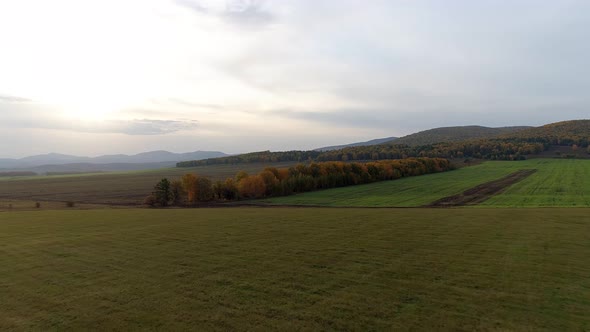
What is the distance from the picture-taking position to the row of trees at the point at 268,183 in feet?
250

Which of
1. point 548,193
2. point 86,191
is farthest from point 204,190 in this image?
point 548,193

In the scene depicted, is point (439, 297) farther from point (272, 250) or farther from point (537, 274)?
point (272, 250)

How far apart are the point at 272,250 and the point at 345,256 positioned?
206 inches

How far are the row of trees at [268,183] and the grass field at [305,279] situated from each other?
1776 inches

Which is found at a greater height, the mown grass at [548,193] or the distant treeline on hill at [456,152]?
the distant treeline on hill at [456,152]

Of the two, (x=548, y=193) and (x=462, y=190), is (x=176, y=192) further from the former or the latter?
(x=548, y=193)

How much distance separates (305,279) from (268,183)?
65333 mm

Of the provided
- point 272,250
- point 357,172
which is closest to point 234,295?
point 272,250

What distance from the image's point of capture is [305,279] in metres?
17.0

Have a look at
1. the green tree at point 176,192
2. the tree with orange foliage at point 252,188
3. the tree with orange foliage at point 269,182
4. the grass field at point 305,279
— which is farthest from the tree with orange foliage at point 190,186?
the grass field at point 305,279

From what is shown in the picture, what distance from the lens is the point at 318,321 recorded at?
488 inches

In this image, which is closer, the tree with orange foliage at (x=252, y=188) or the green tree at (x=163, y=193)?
the green tree at (x=163, y=193)

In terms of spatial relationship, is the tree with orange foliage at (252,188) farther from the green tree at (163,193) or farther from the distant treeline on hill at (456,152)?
the distant treeline on hill at (456,152)

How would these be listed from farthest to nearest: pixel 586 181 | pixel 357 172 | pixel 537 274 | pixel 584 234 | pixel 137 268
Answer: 1. pixel 357 172
2. pixel 586 181
3. pixel 584 234
4. pixel 137 268
5. pixel 537 274
